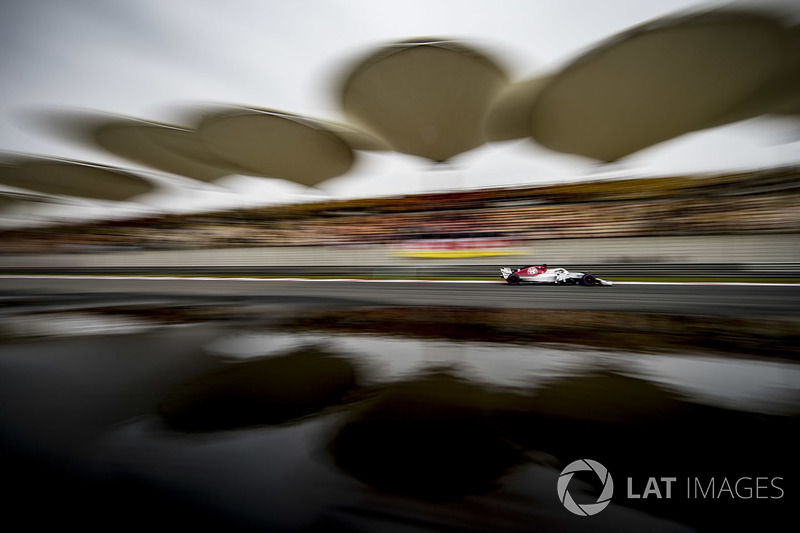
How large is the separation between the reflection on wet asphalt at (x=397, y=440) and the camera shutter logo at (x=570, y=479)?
30 millimetres

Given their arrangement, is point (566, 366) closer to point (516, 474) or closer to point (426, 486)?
point (516, 474)

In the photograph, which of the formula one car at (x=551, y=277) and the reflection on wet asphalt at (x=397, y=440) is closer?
the reflection on wet asphalt at (x=397, y=440)

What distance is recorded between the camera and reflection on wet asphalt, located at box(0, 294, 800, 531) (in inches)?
61.1

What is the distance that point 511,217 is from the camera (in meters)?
17.9

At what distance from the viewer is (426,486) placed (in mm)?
1702

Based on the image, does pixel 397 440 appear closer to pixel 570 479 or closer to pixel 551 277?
pixel 570 479

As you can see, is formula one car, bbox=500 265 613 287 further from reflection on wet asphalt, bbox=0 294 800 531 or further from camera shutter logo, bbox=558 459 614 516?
camera shutter logo, bbox=558 459 614 516

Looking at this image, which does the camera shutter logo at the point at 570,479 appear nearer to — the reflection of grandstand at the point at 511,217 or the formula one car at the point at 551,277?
the formula one car at the point at 551,277

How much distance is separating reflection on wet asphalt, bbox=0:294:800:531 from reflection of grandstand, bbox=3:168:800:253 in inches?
533

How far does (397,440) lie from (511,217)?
1720 cm

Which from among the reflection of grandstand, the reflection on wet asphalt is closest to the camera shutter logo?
the reflection on wet asphalt

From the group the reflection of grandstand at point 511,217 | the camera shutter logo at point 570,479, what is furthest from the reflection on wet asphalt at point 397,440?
the reflection of grandstand at point 511,217

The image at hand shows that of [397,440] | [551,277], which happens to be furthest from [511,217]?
[397,440]

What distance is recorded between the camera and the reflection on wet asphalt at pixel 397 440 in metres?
1.55
